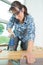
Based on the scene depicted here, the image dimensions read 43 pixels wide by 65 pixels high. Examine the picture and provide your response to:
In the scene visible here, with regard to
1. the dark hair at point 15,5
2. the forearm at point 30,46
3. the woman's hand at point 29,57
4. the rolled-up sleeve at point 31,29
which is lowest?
the woman's hand at point 29,57

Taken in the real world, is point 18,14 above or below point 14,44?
above

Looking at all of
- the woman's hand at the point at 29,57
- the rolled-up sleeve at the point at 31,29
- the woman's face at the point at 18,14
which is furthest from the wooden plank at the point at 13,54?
the woman's face at the point at 18,14

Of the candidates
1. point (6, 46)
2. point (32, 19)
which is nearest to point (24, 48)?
point (6, 46)

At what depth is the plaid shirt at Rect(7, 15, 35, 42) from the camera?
1.57 metres

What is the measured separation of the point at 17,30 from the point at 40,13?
291 millimetres

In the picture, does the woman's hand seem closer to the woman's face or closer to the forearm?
the forearm

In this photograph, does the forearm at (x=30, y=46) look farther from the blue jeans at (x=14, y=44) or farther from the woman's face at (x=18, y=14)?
the woman's face at (x=18, y=14)

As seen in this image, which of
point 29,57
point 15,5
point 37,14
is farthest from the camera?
point 37,14

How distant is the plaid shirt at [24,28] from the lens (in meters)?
1.57

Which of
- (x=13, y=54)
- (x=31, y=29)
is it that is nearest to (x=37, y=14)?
(x=31, y=29)

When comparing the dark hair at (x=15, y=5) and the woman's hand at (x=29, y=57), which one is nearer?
the woman's hand at (x=29, y=57)

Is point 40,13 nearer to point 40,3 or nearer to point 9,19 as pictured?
point 40,3

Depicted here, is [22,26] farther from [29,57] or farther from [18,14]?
[29,57]

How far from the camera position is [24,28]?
1.58 m
